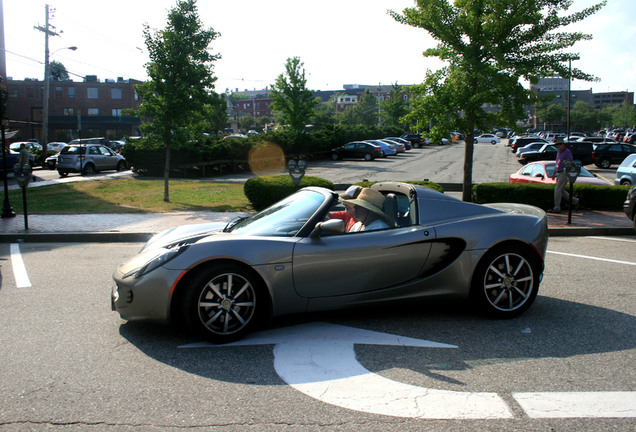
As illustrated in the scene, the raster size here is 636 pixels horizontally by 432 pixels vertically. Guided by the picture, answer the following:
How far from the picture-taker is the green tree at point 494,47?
15.3 metres

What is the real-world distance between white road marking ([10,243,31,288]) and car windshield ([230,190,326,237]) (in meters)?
3.32

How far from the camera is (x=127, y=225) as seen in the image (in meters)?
12.3

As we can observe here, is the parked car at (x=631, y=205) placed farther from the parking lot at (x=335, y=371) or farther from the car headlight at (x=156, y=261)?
the car headlight at (x=156, y=261)

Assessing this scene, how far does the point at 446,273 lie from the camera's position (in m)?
5.04

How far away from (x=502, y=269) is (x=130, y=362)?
11.2ft

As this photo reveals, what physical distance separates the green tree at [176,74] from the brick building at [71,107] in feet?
204

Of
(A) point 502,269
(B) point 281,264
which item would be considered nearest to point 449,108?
(A) point 502,269

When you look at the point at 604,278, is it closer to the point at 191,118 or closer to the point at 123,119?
the point at 191,118

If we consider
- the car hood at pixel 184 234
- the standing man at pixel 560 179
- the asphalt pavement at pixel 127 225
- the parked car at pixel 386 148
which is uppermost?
the parked car at pixel 386 148

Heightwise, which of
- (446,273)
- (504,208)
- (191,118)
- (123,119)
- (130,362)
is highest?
(123,119)

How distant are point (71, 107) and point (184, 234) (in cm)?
8077

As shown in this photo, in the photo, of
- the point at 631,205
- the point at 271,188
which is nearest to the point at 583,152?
the point at 631,205

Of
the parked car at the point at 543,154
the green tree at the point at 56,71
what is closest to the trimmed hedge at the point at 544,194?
the parked car at the point at 543,154

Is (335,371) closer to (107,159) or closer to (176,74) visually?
(176,74)
